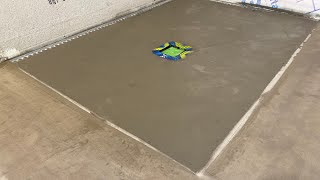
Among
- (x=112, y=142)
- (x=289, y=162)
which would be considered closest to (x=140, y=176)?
(x=112, y=142)

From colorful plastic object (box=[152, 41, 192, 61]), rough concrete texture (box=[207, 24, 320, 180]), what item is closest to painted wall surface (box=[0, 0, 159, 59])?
colorful plastic object (box=[152, 41, 192, 61])

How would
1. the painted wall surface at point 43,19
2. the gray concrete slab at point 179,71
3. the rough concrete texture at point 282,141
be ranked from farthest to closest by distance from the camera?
the painted wall surface at point 43,19 → the gray concrete slab at point 179,71 → the rough concrete texture at point 282,141

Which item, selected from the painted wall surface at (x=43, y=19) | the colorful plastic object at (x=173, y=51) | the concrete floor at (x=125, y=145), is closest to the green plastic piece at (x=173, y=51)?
the colorful plastic object at (x=173, y=51)

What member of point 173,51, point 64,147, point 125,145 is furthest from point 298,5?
point 64,147

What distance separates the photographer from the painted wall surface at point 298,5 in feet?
9.32

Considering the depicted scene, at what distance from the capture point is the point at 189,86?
1873mm

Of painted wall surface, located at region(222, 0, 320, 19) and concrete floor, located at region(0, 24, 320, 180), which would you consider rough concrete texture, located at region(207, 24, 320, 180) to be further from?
painted wall surface, located at region(222, 0, 320, 19)

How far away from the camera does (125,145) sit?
143 centimetres

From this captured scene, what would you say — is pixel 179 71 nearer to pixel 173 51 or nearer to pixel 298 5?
pixel 173 51

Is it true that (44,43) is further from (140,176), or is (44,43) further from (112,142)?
(140,176)

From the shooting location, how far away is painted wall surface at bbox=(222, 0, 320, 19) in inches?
112

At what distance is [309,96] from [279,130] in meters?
0.41

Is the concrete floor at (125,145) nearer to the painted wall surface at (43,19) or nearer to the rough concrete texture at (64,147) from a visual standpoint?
the rough concrete texture at (64,147)

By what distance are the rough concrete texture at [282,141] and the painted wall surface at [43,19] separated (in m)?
1.84
